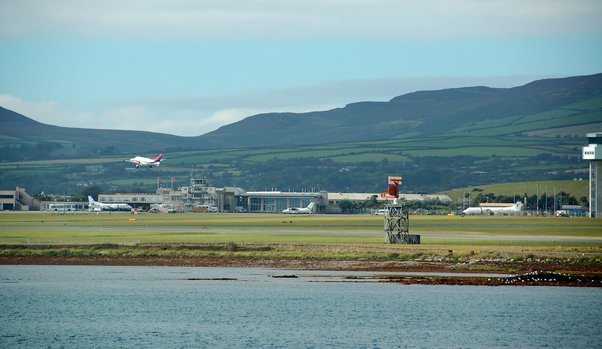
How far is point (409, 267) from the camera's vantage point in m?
80.3

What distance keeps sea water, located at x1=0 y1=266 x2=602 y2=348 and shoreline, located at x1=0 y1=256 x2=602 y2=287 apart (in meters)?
2.07

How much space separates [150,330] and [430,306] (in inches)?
Answer: 658

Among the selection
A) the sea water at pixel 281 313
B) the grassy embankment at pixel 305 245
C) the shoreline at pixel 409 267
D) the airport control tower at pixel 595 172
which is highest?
the airport control tower at pixel 595 172

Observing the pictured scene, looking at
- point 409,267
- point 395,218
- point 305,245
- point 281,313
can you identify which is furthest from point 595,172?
point 281,313

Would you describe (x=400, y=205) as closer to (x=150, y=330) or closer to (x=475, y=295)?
(x=475, y=295)

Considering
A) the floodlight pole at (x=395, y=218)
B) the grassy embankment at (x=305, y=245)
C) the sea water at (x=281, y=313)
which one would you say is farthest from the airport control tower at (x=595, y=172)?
the sea water at (x=281, y=313)

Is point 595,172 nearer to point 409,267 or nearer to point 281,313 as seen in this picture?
point 409,267

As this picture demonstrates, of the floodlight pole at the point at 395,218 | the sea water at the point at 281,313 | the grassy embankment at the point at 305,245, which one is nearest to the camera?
the sea water at the point at 281,313

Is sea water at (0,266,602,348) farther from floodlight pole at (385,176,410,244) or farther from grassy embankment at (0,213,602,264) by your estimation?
floodlight pole at (385,176,410,244)

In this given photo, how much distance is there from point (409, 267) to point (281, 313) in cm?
2446

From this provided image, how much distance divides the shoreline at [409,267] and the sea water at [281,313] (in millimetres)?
2071

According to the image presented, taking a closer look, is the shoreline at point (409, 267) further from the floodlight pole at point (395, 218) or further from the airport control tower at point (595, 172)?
the airport control tower at point (595, 172)

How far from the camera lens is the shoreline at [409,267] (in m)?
69.9

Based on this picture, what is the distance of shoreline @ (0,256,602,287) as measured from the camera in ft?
229
